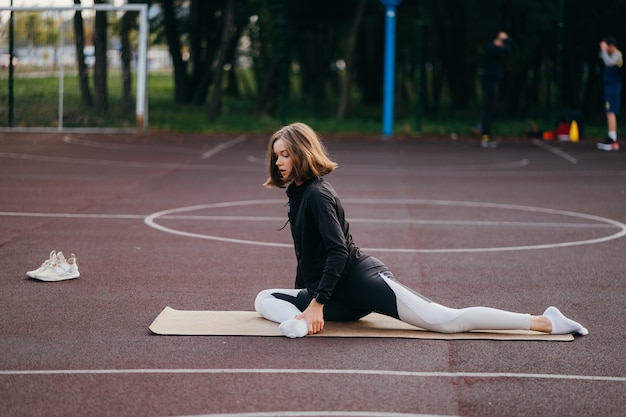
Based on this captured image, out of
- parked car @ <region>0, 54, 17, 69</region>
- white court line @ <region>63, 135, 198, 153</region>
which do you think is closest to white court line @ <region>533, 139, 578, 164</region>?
white court line @ <region>63, 135, 198, 153</region>

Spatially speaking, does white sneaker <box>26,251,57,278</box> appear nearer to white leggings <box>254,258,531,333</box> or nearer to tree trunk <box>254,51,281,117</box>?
white leggings <box>254,258,531,333</box>

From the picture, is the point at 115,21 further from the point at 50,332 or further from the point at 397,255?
the point at 50,332

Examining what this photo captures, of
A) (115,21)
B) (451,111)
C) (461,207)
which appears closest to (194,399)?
(461,207)

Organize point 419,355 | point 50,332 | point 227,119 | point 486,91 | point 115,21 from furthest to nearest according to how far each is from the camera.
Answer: point 115,21 < point 227,119 < point 486,91 < point 50,332 < point 419,355

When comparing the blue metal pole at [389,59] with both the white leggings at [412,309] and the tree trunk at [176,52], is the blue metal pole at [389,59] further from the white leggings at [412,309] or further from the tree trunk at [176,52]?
the white leggings at [412,309]

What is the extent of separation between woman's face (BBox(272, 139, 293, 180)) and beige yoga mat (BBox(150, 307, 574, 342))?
0.94 meters

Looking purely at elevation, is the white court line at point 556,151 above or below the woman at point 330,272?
below

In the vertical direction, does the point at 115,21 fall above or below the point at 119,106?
above

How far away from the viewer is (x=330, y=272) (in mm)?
6336

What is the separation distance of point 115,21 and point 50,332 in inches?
1001

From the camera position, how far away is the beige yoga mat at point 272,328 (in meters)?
6.46

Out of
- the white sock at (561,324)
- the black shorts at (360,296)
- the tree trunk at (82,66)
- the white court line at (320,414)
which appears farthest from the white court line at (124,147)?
the white court line at (320,414)

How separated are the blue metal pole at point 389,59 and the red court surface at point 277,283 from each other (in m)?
5.97

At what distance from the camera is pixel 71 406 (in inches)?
197
